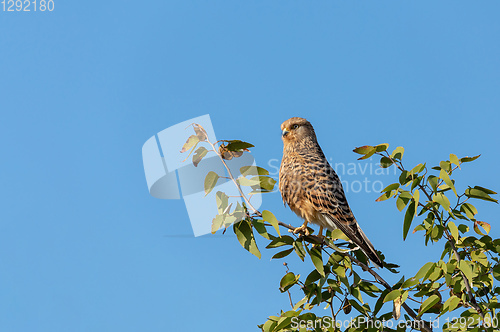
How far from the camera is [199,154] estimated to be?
3.38m

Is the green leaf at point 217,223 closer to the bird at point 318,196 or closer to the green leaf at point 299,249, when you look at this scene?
the green leaf at point 299,249

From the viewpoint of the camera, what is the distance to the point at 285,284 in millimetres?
3320

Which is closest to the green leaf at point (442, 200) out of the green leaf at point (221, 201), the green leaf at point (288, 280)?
the green leaf at point (288, 280)

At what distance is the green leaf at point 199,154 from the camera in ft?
11.0

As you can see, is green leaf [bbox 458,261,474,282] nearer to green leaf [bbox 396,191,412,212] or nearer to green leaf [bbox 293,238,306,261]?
green leaf [bbox 396,191,412,212]

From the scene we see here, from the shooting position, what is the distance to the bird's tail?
382cm

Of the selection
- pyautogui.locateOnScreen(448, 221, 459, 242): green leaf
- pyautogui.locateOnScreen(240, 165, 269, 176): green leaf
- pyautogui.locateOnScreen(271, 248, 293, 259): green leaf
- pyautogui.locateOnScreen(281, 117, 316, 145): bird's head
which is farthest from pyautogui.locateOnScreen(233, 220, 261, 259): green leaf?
pyautogui.locateOnScreen(281, 117, 316, 145): bird's head

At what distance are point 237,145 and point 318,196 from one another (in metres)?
1.24

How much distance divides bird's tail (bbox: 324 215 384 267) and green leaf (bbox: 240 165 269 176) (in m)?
0.96

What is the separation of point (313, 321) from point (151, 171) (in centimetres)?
185

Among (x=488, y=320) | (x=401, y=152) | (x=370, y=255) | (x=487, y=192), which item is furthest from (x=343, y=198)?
(x=488, y=320)

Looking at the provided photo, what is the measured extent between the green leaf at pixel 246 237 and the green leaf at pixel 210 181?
0.30 meters

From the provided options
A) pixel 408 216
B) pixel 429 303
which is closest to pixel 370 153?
pixel 408 216

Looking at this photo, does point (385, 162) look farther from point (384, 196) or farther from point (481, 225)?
point (481, 225)
